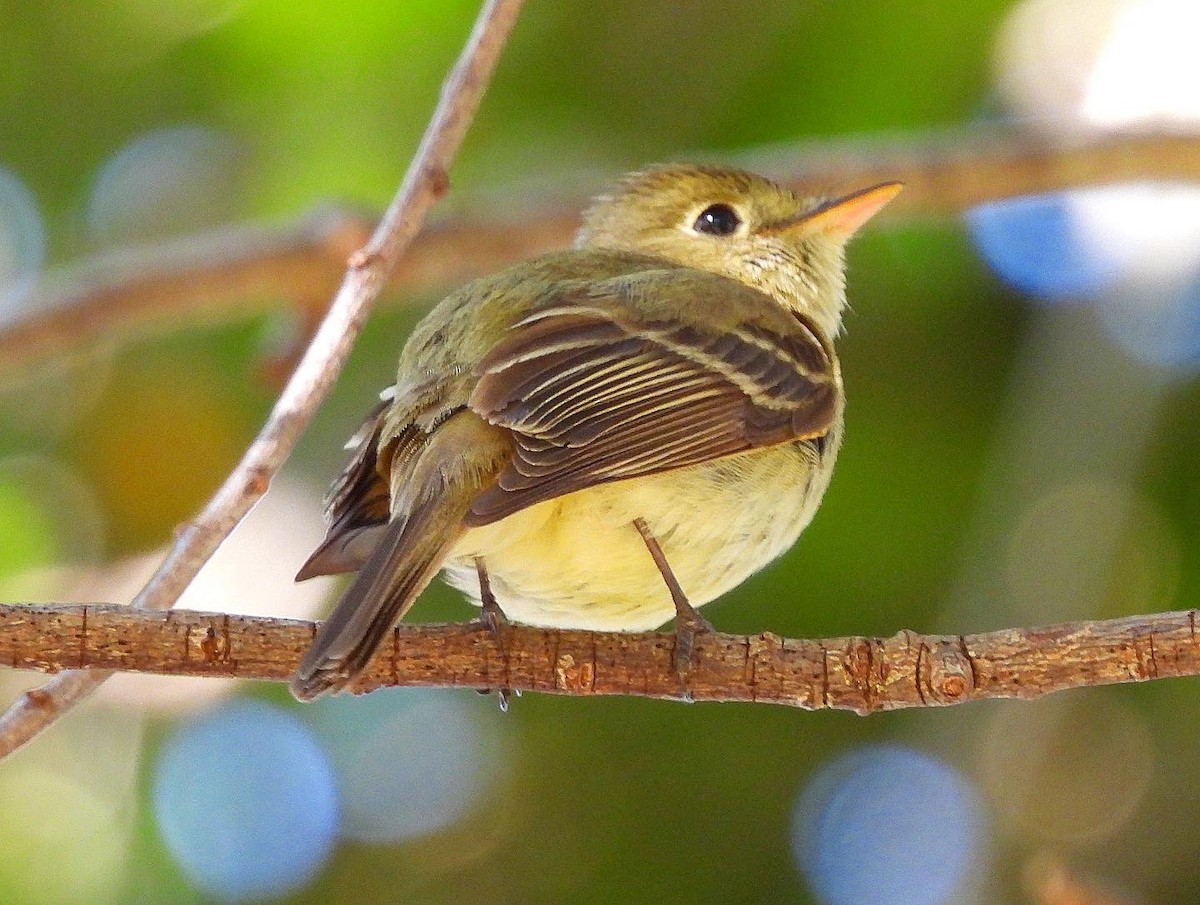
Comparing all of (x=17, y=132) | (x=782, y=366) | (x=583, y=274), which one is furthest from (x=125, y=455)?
(x=782, y=366)

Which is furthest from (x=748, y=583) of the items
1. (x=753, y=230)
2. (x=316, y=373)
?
(x=316, y=373)

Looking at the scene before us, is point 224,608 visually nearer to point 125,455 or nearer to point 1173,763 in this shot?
point 125,455

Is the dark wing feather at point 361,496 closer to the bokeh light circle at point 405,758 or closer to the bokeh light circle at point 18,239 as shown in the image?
the bokeh light circle at point 405,758

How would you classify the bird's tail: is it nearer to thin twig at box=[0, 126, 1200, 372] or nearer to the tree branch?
the tree branch

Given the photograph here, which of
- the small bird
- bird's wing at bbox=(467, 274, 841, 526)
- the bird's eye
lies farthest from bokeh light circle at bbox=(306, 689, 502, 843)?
bird's wing at bbox=(467, 274, 841, 526)

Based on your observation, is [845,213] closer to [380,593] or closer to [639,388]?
[639,388]
